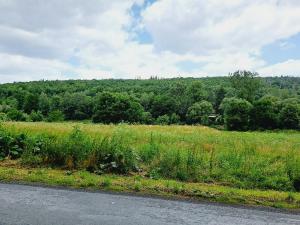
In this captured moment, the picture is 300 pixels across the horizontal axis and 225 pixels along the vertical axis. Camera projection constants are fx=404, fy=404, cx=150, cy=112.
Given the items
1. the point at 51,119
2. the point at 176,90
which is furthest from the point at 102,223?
the point at 176,90

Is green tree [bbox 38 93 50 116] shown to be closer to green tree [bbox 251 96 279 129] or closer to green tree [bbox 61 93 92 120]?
green tree [bbox 61 93 92 120]

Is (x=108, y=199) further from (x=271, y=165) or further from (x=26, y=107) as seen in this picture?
(x=26, y=107)

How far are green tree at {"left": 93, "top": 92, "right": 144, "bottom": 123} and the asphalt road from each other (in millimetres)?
78267

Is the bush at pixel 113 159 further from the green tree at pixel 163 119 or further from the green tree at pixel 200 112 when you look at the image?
the green tree at pixel 200 112

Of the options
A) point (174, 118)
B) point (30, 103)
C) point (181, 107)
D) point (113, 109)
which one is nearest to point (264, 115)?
point (174, 118)

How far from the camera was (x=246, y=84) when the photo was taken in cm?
10894

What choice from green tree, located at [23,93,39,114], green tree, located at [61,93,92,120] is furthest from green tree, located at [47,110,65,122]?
green tree, located at [23,93,39,114]

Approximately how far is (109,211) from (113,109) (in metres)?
80.5

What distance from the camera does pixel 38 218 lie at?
294 inches

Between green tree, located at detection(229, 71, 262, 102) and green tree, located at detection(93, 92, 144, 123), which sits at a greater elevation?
green tree, located at detection(229, 71, 262, 102)

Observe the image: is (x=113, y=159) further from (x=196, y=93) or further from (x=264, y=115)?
(x=196, y=93)

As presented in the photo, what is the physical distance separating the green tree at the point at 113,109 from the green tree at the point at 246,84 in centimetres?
3344

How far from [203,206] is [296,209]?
2219mm

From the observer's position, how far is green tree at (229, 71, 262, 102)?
108062 mm
